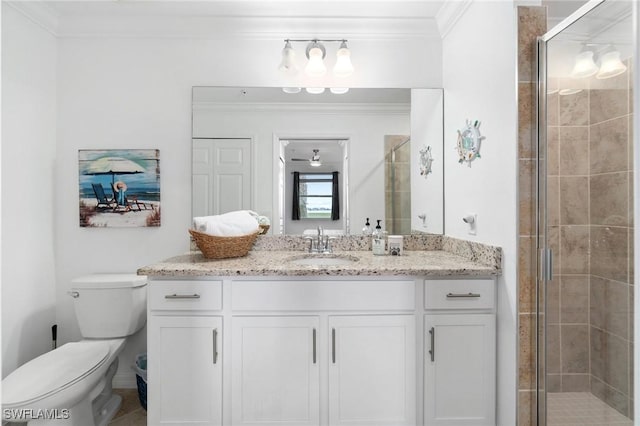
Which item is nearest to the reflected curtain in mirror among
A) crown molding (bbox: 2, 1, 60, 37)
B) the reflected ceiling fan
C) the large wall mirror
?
the large wall mirror

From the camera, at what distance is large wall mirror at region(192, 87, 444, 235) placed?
234 centimetres

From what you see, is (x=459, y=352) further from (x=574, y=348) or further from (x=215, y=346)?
(x=215, y=346)

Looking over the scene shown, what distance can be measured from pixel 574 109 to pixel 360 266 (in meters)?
1.09

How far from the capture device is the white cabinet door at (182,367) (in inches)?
68.0

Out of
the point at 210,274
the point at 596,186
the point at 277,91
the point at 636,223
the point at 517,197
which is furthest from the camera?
the point at 277,91

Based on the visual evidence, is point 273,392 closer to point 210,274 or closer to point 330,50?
point 210,274

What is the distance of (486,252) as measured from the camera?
1806 mm

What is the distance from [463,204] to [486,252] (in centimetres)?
37

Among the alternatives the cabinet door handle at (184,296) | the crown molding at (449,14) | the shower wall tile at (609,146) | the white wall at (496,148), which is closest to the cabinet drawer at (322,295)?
the cabinet door handle at (184,296)

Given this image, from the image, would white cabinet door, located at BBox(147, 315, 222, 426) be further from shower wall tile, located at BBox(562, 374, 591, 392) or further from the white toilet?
shower wall tile, located at BBox(562, 374, 591, 392)

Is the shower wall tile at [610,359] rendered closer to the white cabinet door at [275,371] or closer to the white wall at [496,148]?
the white wall at [496,148]

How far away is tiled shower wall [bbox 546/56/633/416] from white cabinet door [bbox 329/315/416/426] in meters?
0.60

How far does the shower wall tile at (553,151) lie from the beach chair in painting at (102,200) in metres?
2.39

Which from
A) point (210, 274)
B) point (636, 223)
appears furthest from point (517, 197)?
point (210, 274)
